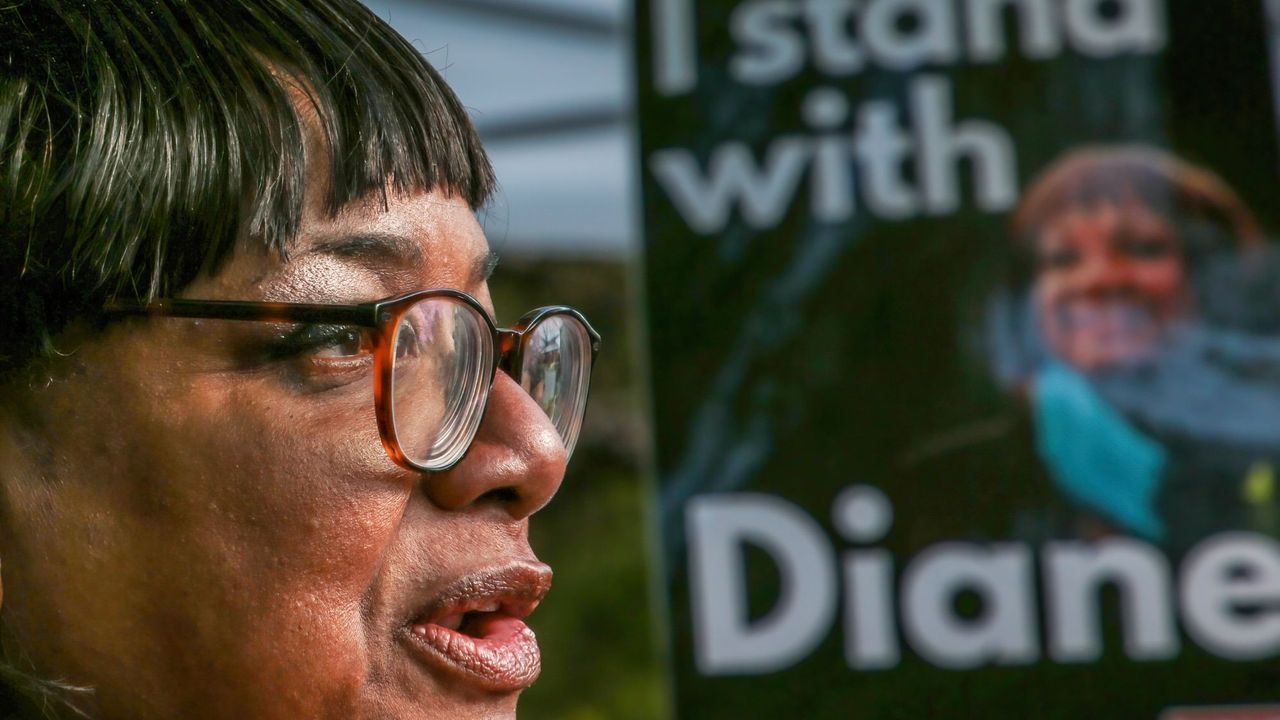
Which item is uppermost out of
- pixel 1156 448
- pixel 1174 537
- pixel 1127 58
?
pixel 1127 58

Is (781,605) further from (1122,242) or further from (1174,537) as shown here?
(1122,242)

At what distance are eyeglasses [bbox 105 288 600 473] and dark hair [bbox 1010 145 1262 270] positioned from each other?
5.72ft

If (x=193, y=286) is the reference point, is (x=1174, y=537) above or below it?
below

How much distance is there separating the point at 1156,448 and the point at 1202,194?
0.51 metres

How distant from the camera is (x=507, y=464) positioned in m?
1.27

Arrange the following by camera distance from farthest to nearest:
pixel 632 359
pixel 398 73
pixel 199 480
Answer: pixel 632 359 < pixel 398 73 < pixel 199 480

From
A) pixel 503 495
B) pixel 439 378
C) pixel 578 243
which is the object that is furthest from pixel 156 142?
pixel 578 243

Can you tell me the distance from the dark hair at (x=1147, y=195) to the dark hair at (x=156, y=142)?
5.86 ft

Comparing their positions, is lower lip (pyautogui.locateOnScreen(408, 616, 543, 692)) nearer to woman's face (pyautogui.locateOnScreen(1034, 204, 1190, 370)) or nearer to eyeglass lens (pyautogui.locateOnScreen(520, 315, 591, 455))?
eyeglass lens (pyautogui.locateOnScreen(520, 315, 591, 455))

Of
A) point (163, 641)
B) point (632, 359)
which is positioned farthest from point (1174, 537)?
point (632, 359)

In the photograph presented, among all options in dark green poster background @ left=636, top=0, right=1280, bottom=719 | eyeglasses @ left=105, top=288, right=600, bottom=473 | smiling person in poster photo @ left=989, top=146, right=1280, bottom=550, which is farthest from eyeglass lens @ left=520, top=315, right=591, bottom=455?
smiling person in poster photo @ left=989, top=146, right=1280, bottom=550

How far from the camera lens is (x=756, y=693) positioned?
2.76 meters

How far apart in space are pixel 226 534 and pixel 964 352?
1918 mm

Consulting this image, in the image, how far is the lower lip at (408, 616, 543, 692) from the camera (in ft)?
4.00
